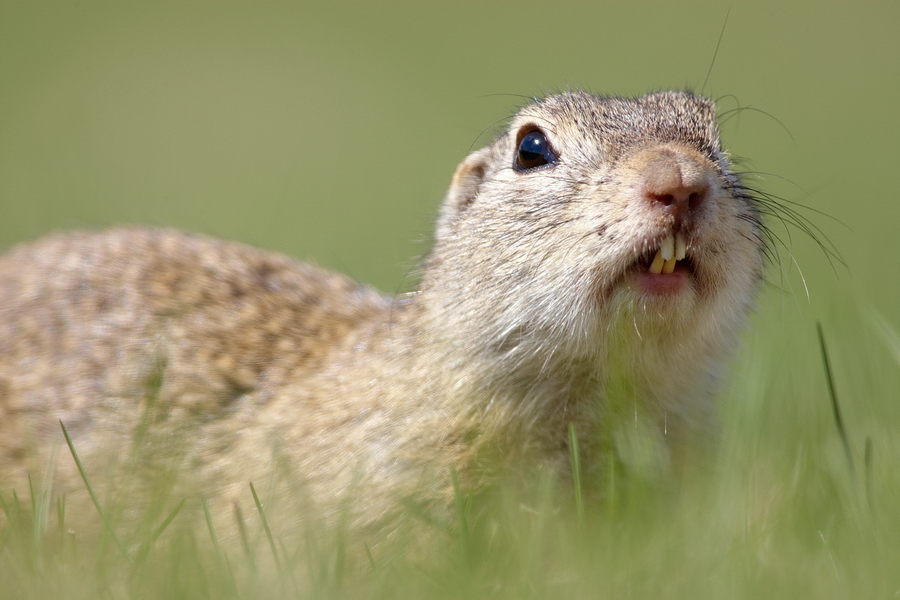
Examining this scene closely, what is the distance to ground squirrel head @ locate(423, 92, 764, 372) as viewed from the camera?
3797 millimetres

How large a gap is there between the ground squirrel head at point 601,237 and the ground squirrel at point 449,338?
1 cm

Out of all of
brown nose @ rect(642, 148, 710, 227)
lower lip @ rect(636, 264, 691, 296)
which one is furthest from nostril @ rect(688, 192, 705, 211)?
lower lip @ rect(636, 264, 691, 296)

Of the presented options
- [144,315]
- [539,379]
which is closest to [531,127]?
[539,379]

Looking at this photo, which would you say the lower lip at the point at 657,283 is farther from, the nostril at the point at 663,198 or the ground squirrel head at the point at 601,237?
the nostril at the point at 663,198

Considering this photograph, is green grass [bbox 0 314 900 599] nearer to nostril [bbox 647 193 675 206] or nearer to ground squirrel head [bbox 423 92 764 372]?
ground squirrel head [bbox 423 92 764 372]

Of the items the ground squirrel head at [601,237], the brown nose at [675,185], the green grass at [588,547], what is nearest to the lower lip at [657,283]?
the ground squirrel head at [601,237]

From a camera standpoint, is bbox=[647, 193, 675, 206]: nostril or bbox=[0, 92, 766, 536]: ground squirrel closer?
bbox=[647, 193, 675, 206]: nostril

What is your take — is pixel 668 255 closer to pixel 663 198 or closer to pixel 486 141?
pixel 663 198

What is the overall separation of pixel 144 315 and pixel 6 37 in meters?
18.7

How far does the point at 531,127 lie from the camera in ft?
15.8

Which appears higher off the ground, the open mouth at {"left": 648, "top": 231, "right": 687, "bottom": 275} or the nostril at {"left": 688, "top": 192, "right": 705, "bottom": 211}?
the nostril at {"left": 688, "top": 192, "right": 705, "bottom": 211}

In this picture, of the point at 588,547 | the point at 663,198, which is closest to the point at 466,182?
the point at 663,198

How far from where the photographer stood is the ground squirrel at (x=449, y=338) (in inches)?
155

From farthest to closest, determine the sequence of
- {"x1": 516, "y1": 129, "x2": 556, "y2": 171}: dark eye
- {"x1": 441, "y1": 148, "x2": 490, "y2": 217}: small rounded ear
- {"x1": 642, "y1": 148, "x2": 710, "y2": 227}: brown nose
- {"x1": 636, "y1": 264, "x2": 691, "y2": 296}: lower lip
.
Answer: {"x1": 441, "y1": 148, "x2": 490, "y2": 217}: small rounded ear
{"x1": 516, "y1": 129, "x2": 556, "y2": 171}: dark eye
{"x1": 636, "y1": 264, "x2": 691, "y2": 296}: lower lip
{"x1": 642, "y1": 148, "x2": 710, "y2": 227}: brown nose
